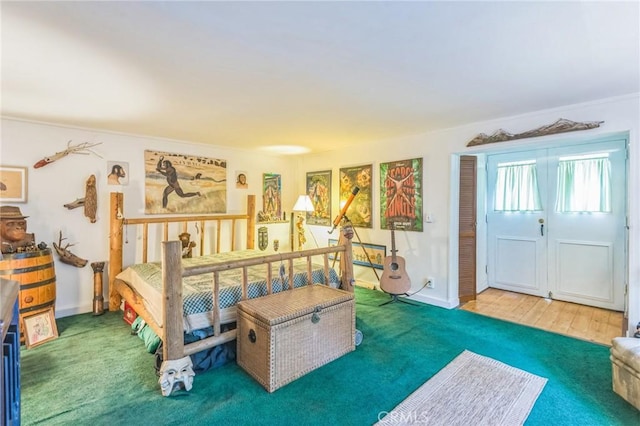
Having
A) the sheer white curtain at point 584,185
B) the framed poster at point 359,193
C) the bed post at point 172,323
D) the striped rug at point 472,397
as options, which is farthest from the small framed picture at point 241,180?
the sheer white curtain at point 584,185

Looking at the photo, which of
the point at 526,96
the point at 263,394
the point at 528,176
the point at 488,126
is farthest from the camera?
the point at 528,176

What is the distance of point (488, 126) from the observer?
10.8 feet

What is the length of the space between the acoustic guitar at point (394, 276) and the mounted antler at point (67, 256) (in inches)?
140

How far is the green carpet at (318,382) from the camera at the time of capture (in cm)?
181

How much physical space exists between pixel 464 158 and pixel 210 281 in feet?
10.8

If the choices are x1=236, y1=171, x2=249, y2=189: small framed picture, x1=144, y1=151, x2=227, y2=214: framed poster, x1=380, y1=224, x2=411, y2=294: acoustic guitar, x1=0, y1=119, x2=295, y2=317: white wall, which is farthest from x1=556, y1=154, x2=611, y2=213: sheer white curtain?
x1=0, y1=119, x2=295, y2=317: white wall

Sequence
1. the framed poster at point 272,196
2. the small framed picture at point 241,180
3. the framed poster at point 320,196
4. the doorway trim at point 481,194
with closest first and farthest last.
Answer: the doorway trim at point 481,194 → the small framed picture at point 241,180 → the framed poster at point 320,196 → the framed poster at point 272,196

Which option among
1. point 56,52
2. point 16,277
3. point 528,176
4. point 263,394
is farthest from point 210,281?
point 528,176

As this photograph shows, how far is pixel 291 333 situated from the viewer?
2129mm

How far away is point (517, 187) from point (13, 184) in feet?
→ 19.7

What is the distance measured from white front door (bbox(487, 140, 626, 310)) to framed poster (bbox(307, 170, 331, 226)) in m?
2.44

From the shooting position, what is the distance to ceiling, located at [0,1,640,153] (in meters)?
1.43

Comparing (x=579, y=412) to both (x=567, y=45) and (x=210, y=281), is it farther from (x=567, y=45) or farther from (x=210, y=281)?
(x=210, y=281)

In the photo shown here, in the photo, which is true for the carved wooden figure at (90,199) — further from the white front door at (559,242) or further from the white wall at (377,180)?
the white front door at (559,242)
